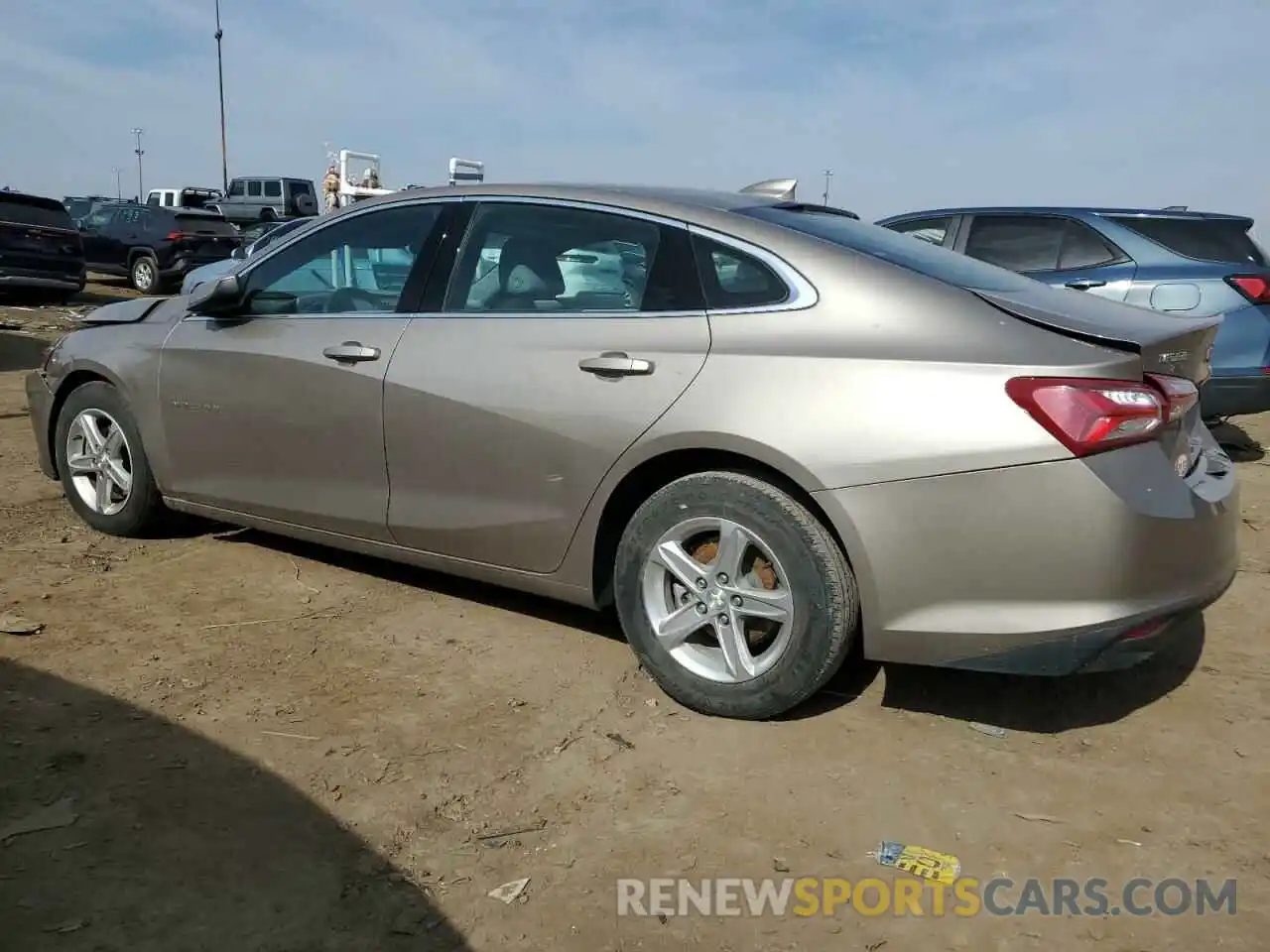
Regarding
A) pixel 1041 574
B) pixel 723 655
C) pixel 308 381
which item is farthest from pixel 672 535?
pixel 308 381

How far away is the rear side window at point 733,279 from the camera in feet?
10.0

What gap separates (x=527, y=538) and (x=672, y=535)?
559 mm

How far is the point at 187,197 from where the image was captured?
98.4 ft

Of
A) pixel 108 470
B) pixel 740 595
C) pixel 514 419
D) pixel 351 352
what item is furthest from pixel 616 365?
pixel 108 470

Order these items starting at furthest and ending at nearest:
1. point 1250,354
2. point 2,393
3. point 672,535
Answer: point 2,393 < point 1250,354 < point 672,535

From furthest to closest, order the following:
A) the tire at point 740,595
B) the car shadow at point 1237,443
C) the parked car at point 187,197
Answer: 1. the parked car at point 187,197
2. the car shadow at point 1237,443
3. the tire at point 740,595

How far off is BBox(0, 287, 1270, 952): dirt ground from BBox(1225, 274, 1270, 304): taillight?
3005mm

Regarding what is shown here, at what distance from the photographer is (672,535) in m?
3.12

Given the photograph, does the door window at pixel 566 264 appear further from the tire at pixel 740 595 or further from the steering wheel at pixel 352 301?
the tire at pixel 740 595

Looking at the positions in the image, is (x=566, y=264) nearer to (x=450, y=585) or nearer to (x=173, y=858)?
(x=450, y=585)

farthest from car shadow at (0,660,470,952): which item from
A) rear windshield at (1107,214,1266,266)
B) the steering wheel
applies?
rear windshield at (1107,214,1266,266)

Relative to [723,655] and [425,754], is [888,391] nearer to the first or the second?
[723,655]

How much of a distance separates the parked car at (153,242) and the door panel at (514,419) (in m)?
17.3

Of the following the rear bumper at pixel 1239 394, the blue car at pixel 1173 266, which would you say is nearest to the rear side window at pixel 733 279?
the blue car at pixel 1173 266
